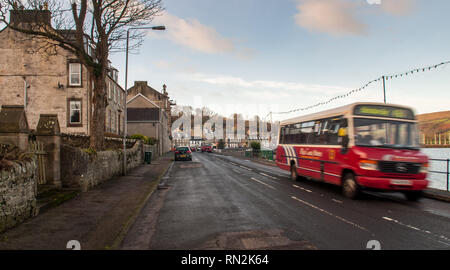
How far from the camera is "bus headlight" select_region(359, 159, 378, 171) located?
934 centimetres

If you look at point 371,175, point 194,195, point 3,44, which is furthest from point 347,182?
point 3,44

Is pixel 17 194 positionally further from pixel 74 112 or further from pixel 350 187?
pixel 74 112

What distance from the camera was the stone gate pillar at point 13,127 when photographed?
26.1ft

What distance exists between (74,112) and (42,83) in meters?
3.95

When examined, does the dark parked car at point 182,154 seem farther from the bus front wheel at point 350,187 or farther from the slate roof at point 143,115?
the bus front wheel at point 350,187

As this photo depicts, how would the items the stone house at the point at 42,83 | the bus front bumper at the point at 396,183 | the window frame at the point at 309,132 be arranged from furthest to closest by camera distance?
1. the stone house at the point at 42,83
2. the window frame at the point at 309,132
3. the bus front bumper at the point at 396,183

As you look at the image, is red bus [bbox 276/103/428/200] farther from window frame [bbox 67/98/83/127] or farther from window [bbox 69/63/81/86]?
window [bbox 69/63/81/86]

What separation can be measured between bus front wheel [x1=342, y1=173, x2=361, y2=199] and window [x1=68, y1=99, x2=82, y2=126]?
87.2 ft

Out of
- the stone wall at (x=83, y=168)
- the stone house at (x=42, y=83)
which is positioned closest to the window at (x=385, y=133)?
the stone wall at (x=83, y=168)

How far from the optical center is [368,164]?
31.0 ft

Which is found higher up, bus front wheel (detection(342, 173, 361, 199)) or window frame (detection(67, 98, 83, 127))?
window frame (detection(67, 98, 83, 127))

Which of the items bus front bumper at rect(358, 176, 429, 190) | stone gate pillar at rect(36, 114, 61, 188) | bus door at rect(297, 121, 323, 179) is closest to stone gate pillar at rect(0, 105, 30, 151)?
stone gate pillar at rect(36, 114, 61, 188)

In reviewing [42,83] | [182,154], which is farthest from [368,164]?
[42,83]
